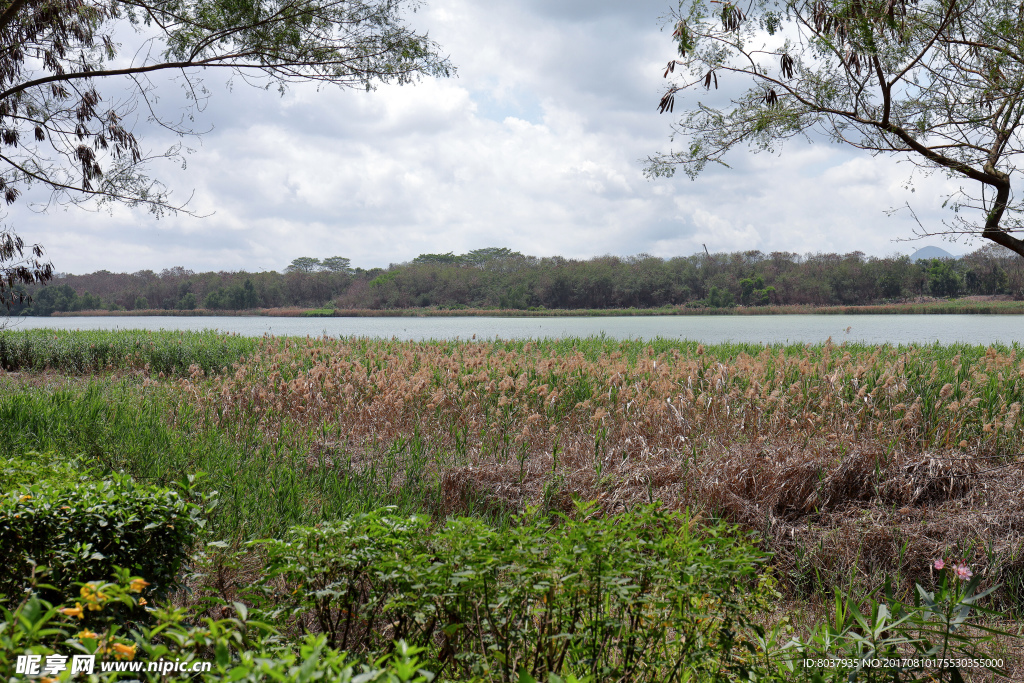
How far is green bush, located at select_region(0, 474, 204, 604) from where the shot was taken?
2338 mm

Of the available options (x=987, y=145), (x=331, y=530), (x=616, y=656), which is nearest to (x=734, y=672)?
(x=616, y=656)

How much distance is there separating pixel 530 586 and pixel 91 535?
176 centimetres

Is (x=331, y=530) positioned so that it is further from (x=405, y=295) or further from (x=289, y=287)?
(x=289, y=287)

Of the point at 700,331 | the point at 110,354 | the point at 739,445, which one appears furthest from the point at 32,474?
the point at 700,331

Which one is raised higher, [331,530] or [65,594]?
[331,530]

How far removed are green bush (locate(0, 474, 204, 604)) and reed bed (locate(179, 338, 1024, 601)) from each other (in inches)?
86.6

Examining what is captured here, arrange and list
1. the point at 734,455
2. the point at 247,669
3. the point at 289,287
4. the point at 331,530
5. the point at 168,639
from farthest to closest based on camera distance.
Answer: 1. the point at 289,287
2. the point at 734,455
3. the point at 168,639
4. the point at 331,530
5. the point at 247,669

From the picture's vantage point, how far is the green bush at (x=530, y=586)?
1.98 metres

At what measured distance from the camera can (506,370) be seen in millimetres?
8727

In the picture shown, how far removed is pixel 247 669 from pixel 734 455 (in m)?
4.70

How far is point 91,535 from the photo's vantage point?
236cm

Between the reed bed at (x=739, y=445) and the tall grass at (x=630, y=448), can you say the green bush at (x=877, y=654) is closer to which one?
the reed bed at (x=739, y=445)

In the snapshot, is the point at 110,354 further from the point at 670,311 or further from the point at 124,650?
the point at 670,311

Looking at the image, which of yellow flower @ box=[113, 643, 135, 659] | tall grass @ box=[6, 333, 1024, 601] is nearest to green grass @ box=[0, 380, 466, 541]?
tall grass @ box=[6, 333, 1024, 601]
